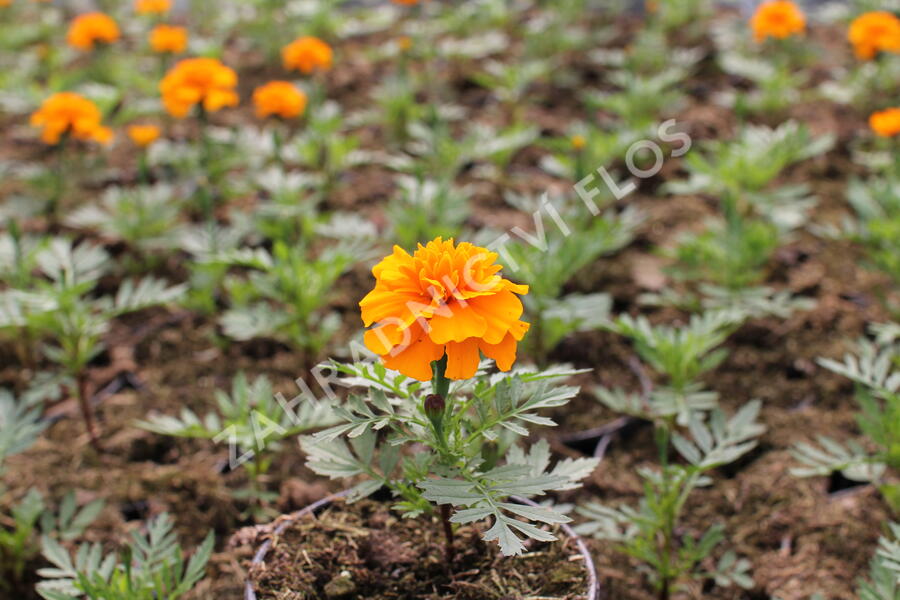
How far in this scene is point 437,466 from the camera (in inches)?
53.6

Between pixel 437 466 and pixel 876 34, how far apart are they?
126 inches

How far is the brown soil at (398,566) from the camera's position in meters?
1.45

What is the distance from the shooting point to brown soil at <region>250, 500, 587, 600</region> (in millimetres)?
1446

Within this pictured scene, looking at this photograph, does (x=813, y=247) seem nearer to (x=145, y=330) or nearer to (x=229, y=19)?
(x=145, y=330)

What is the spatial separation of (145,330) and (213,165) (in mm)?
805

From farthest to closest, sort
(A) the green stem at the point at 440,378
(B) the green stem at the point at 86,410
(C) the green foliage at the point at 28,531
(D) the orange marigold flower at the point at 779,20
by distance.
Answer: (D) the orange marigold flower at the point at 779,20 → (B) the green stem at the point at 86,410 → (C) the green foliage at the point at 28,531 → (A) the green stem at the point at 440,378

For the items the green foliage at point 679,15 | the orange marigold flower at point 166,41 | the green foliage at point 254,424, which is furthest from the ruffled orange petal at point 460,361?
the green foliage at point 679,15

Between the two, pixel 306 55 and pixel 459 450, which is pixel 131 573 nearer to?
pixel 459 450

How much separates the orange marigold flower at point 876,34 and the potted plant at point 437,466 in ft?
9.44

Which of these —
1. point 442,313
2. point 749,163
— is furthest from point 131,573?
point 749,163

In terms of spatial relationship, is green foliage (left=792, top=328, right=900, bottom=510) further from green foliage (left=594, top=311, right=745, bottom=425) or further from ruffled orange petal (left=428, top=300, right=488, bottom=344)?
ruffled orange petal (left=428, top=300, right=488, bottom=344)

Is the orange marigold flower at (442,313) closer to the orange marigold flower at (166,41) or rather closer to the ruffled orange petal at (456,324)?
the ruffled orange petal at (456,324)

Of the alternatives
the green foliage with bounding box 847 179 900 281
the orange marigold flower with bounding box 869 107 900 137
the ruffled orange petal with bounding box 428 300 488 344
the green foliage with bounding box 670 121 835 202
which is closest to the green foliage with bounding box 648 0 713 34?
the orange marigold flower with bounding box 869 107 900 137

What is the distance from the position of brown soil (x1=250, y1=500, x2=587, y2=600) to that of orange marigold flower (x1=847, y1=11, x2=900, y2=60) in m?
3.02
